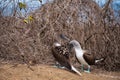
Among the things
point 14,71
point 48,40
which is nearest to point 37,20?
point 48,40

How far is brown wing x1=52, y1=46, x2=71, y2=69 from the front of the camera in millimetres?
7961

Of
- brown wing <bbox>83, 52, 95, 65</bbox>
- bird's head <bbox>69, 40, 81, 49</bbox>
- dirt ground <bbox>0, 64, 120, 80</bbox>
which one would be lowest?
dirt ground <bbox>0, 64, 120, 80</bbox>

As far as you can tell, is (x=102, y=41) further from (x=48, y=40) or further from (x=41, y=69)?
(x=41, y=69)

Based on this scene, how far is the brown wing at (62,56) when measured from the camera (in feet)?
26.1

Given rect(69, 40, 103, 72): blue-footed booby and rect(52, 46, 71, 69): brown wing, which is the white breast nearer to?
rect(69, 40, 103, 72): blue-footed booby

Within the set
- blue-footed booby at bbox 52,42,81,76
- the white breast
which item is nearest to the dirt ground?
blue-footed booby at bbox 52,42,81,76

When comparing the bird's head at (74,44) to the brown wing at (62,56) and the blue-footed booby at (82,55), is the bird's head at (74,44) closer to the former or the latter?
the blue-footed booby at (82,55)

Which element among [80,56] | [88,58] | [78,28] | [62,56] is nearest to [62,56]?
[62,56]

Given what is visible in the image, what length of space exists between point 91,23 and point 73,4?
0.77m

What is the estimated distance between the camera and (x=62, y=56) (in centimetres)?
797

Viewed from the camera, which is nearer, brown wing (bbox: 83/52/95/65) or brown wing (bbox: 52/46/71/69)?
brown wing (bbox: 52/46/71/69)

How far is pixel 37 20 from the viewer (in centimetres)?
911

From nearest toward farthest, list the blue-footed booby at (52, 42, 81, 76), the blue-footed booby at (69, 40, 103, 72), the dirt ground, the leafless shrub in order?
the dirt ground, the blue-footed booby at (52, 42, 81, 76), the blue-footed booby at (69, 40, 103, 72), the leafless shrub

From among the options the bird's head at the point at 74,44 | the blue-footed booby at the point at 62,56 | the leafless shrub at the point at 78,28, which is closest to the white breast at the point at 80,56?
the bird's head at the point at 74,44
